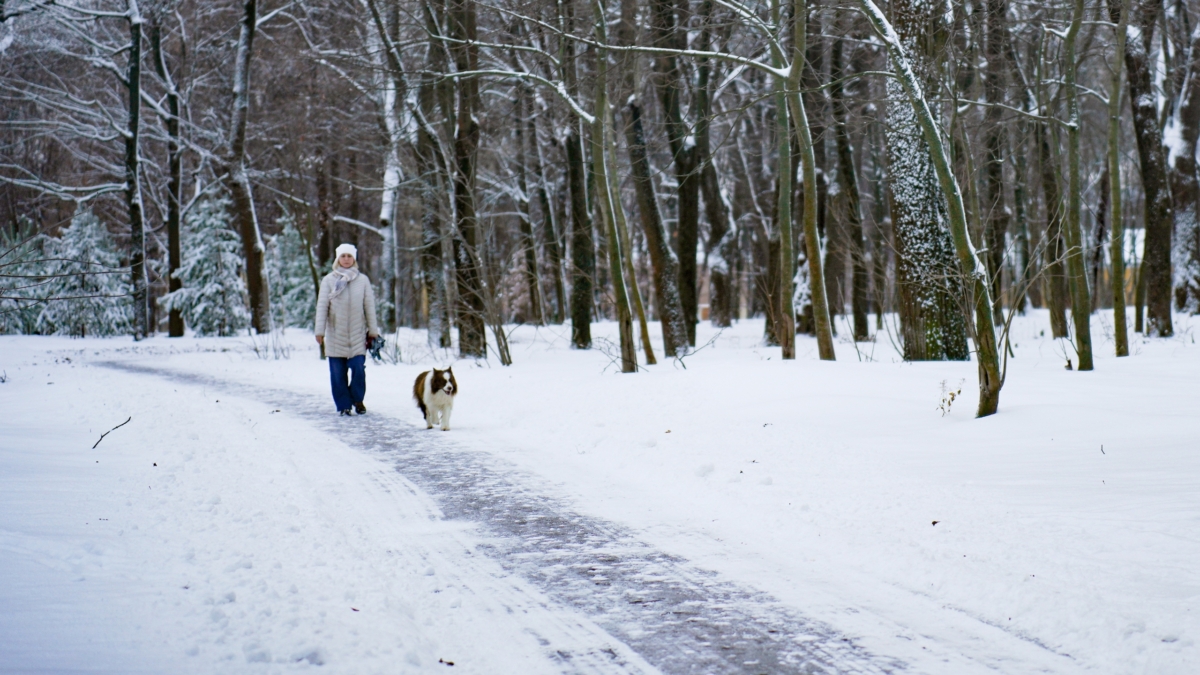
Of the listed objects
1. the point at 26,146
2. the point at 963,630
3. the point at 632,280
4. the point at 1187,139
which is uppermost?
the point at 26,146

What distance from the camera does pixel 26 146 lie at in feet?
116

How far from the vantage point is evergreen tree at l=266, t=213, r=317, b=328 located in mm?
44219

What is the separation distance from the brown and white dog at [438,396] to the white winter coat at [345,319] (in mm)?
1669

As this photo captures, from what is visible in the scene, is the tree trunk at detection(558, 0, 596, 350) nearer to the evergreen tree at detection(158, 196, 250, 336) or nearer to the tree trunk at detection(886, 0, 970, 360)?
the tree trunk at detection(886, 0, 970, 360)

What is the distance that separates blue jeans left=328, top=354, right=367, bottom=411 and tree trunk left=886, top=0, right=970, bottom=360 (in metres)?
7.59

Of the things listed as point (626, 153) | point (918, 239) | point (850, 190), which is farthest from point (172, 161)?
point (918, 239)

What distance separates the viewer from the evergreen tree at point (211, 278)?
1304 inches

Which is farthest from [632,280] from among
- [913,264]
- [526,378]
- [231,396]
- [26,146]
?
[26,146]

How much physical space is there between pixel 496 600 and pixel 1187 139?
73.2ft

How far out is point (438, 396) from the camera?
9.70 metres

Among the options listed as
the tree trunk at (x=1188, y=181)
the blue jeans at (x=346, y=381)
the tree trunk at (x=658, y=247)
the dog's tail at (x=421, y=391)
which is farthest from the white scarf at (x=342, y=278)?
the tree trunk at (x=1188, y=181)

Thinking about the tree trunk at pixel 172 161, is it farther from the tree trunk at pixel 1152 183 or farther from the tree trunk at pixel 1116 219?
the tree trunk at pixel 1152 183

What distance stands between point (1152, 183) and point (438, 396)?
15.7 meters

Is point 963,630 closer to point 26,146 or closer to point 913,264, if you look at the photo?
point 913,264
